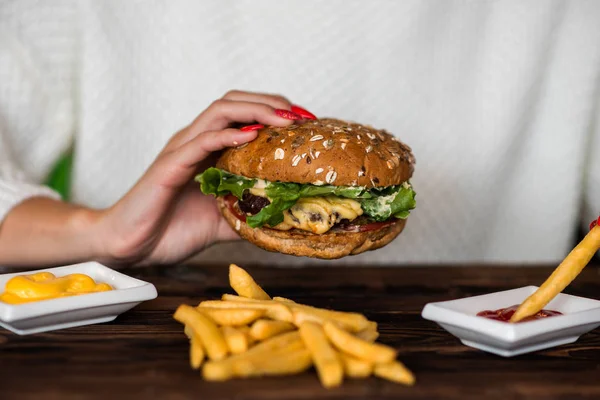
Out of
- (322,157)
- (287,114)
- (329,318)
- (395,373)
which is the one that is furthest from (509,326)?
(287,114)

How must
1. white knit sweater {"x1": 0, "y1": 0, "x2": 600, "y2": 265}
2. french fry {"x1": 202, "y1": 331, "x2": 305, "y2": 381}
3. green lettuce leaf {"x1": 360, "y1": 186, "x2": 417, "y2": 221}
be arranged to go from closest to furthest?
french fry {"x1": 202, "y1": 331, "x2": 305, "y2": 381}
green lettuce leaf {"x1": 360, "y1": 186, "x2": 417, "y2": 221}
white knit sweater {"x1": 0, "y1": 0, "x2": 600, "y2": 265}

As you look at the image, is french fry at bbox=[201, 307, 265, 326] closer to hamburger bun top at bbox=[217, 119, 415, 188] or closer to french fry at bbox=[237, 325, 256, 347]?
french fry at bbox=[237, 325, 256, 347]

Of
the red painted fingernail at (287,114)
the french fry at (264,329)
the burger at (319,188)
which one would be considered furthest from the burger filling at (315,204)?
the french fry at (264,329)

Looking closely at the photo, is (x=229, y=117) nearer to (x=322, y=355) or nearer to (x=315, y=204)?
(x=315, y=204)

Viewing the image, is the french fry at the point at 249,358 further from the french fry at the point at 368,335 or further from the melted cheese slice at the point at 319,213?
the melted cheese slice at the point at 319,213

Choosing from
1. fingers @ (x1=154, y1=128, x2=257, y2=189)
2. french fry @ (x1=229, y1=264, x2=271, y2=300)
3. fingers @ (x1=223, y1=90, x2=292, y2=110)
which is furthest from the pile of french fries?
fingers @ (x1=223, y1=90, x2=292, y2=110)

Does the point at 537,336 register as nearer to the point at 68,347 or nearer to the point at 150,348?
the point at 150,348

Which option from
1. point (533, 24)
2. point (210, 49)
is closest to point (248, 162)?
point (210, 49)

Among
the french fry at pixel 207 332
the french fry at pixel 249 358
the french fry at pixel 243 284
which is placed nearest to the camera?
the french fry at pixel 249 358
